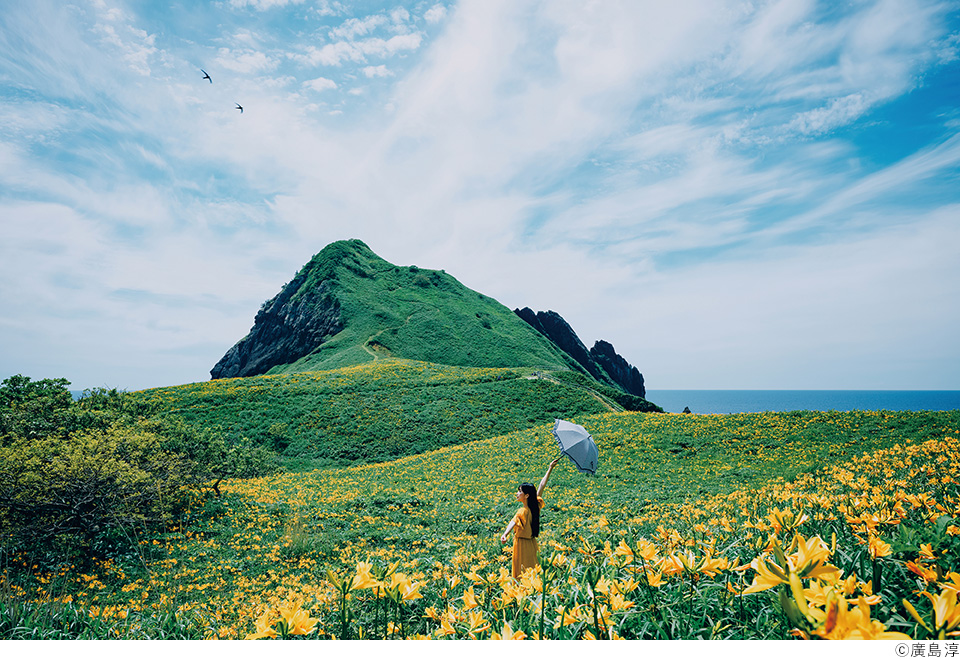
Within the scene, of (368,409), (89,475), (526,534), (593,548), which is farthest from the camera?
(368,409)

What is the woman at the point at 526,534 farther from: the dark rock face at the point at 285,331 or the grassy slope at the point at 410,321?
the dark rock face at the point at 285,331

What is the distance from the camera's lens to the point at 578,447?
14.2 feet

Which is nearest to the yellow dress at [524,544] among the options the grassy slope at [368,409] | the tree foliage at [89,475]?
the tree foliage at [89,475]

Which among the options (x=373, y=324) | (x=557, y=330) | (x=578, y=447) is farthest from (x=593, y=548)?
(x=557, y=330)

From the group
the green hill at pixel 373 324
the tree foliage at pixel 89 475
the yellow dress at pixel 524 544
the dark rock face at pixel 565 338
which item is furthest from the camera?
the dark rock face at pixel 565 338

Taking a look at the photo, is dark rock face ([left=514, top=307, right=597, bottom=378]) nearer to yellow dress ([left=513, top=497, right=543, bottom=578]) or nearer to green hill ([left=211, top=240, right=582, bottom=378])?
green hill ([left=211, top=240, right=582, bottom=378])

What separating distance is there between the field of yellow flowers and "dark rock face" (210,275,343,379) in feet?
148

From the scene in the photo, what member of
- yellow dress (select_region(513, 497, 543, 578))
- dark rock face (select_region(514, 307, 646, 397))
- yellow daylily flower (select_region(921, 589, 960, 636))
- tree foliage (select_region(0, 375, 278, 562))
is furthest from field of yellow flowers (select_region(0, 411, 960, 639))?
dark rock face (select_region(514, 307, 646, 397))

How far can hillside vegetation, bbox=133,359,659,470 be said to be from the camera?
19.1 m

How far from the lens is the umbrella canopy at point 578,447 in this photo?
4211 mm

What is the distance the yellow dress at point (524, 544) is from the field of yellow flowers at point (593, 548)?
36cm

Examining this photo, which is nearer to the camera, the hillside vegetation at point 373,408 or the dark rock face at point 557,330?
the hillside vegetation at point 373,408

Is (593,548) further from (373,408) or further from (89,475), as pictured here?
(373,408)

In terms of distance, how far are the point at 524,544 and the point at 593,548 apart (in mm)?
1116
